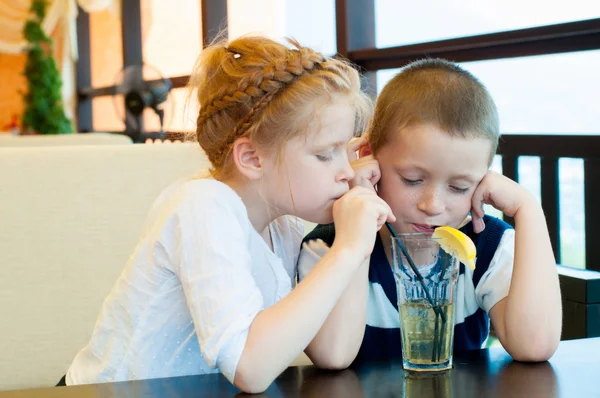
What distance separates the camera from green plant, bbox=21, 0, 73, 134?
31.0ft

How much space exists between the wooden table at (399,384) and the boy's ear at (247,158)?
0.32 m

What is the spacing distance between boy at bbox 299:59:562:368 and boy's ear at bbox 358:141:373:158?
2 cm

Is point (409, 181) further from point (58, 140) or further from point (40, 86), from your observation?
point (40, 86)

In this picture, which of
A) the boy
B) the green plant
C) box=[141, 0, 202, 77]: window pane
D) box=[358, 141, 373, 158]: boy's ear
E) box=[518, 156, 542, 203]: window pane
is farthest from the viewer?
the green plant

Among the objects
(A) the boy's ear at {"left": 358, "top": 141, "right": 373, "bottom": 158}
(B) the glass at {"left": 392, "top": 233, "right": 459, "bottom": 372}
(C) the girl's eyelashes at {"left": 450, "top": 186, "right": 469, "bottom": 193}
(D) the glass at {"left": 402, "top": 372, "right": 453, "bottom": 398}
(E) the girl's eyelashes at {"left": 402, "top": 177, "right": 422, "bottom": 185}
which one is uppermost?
(A) the boy's ear at {"left": 358, "top": 141, "right": 373, "bottom": 158}

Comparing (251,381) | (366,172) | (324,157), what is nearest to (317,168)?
(324,157)

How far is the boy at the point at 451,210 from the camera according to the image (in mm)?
1104

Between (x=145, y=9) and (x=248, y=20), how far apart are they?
2.64m

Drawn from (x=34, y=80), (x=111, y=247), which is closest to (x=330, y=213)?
(x=111, y=247)

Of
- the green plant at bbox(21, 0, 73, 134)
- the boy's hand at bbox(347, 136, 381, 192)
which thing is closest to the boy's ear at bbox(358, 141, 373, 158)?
the boy's hand at bbox(347, 136, 381, 192)

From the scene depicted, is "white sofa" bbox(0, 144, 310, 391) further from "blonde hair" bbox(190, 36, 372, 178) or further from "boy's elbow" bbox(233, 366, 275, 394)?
"boy's elbow" bbox(233, 366, 275, 394)

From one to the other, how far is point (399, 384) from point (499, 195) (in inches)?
18.3

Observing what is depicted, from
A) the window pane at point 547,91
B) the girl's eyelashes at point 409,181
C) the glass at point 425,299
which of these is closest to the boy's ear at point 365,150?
the girl's eyelashes at point 409,181

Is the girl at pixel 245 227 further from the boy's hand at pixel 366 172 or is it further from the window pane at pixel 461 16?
the window pane at pixel 461 16
